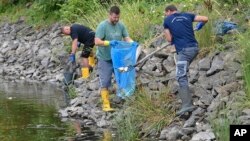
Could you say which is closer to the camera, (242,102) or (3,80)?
(242,102)

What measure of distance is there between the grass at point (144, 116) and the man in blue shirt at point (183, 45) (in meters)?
0.29

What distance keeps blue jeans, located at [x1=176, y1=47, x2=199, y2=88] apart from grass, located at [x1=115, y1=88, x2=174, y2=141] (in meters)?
0.54

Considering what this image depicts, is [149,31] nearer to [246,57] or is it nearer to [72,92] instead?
[72,92]

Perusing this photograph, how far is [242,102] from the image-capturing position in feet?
27.8

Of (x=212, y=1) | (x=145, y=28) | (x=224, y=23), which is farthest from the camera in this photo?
(x=145, y=28)

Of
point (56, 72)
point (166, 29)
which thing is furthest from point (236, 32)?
point (56, 72)

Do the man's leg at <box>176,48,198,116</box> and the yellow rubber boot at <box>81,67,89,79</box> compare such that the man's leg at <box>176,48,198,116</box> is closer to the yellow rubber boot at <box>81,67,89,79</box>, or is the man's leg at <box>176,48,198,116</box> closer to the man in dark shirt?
the man in dark shirt

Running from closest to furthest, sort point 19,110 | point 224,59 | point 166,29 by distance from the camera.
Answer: point 166,29
point 224,59
point 19,110

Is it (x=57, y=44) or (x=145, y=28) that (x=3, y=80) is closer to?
(x=57, y=44)

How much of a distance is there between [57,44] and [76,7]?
1353 mm

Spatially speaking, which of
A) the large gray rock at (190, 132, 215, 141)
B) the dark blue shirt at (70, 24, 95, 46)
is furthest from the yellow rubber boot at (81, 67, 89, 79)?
the large gray rock at (190, 132, 215, 141)

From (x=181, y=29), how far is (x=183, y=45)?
0.26 meters

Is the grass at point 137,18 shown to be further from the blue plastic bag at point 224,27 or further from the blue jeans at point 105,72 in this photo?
the blue jeans at point 105,72

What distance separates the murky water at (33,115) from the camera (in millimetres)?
9273
